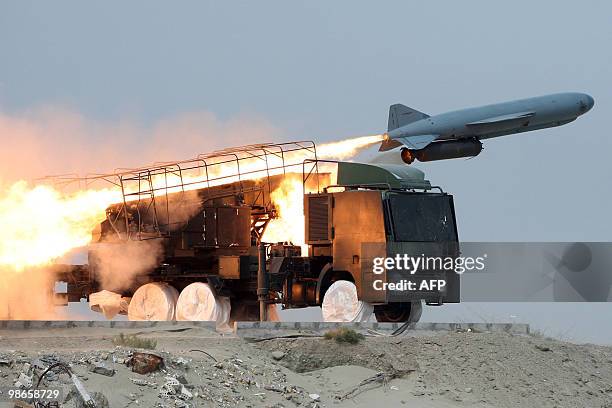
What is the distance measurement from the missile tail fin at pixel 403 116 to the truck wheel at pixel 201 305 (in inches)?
324

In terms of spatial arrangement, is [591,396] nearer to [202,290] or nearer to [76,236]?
[202,290]

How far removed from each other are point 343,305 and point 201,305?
4.45 m

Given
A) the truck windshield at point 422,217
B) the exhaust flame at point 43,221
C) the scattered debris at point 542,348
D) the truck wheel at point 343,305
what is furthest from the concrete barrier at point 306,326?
the exhaust flame at point 43,221

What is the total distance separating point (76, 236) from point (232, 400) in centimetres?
1412

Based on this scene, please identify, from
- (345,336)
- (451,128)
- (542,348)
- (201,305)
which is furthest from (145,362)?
(451,128)

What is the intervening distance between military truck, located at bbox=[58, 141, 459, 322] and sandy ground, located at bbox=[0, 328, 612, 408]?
3018 mm

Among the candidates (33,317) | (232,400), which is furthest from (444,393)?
(33,317)

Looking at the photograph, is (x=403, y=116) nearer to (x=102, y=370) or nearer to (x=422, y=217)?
(x=422, y=217)

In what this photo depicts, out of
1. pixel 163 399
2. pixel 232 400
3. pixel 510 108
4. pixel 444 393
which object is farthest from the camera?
pixel 510 108

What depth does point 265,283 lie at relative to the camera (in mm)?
28141

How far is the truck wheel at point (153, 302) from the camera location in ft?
99.6

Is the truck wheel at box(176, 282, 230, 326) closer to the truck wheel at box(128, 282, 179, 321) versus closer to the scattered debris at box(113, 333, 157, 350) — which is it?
the truck wheel at box(128, 282, 179, 321)

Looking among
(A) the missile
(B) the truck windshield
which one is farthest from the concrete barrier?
(A) the missile

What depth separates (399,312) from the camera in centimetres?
2802
